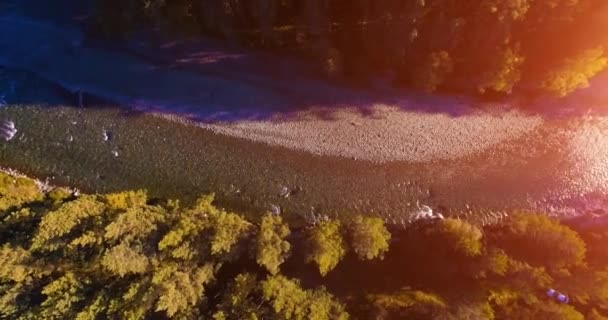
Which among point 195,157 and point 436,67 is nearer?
point 436,67

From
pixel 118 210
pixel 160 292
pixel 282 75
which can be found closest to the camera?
pixel 160 292

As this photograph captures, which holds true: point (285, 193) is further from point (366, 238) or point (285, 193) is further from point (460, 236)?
point (460, 236)

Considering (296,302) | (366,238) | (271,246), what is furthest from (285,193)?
(296,302)

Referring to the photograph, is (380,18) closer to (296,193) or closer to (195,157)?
(296,193)

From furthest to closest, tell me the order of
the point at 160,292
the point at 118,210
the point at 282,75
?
the point at 282,75, the point at 118,210, the point at 160,292

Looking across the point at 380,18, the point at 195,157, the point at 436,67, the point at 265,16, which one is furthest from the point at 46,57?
the point at 436,67

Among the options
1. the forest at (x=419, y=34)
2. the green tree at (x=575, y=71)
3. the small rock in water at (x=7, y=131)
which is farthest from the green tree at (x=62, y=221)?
the green tree at (x=575, y=71)

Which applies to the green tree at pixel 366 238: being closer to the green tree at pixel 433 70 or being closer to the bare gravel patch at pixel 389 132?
the bare gravel patch at pixel 389 132
